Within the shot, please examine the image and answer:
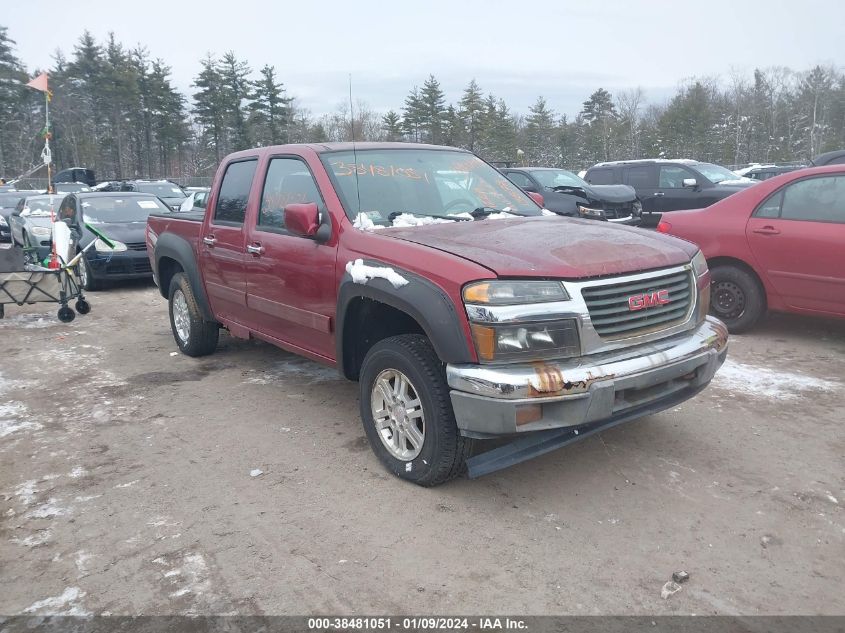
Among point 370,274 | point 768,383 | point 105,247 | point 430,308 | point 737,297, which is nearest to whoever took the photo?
point 430,308

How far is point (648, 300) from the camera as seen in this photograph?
3510mm

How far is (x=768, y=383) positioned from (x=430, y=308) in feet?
10.9

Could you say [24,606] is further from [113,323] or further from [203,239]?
[113,323]

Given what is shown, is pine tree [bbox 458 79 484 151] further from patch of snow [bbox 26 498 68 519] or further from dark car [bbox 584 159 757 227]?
patch of snow [bbox 26 498 68 519]

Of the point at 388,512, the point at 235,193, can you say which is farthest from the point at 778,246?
the point at 235,193

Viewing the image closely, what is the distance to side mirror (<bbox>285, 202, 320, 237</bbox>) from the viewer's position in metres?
4.05

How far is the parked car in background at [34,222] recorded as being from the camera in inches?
471

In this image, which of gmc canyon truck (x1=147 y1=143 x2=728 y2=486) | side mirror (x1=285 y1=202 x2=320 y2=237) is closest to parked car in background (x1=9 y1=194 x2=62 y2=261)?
gmc canyon truck (x1=147 y1=143 x2=728 y2=486)

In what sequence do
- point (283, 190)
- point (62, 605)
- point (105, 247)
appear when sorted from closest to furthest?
point (62, 605) → point (283, 190) → point (105, 247)

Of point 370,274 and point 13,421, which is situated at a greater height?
point 370,274

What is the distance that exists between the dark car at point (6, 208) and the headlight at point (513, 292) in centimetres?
1684

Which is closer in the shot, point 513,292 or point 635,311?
point 513,292

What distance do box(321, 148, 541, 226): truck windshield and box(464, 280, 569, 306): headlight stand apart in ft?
3.87

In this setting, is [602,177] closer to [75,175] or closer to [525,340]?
[525,340]
